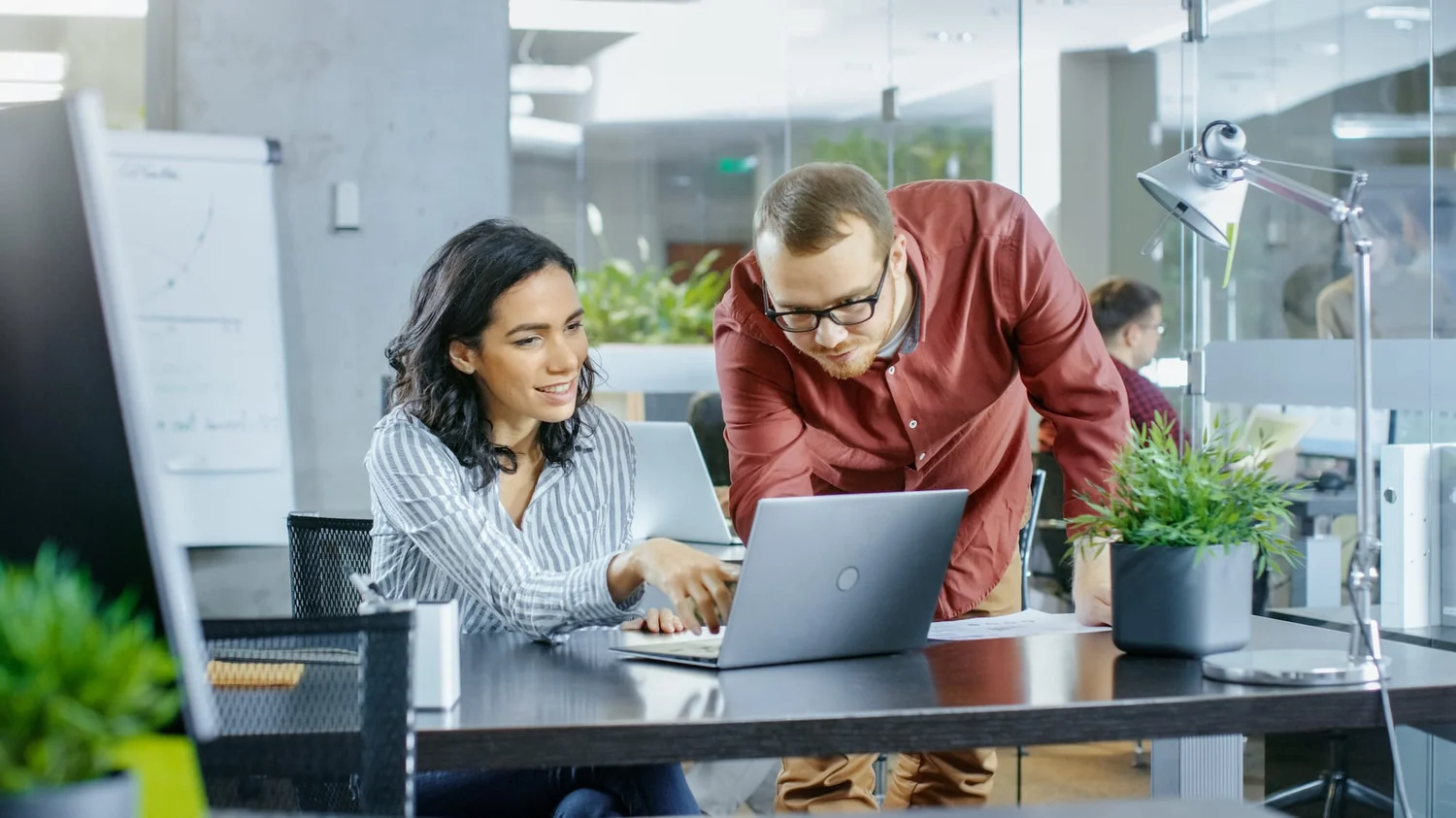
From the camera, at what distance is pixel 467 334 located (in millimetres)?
2037

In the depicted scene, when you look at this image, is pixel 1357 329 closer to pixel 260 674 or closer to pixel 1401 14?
pixel 260 674

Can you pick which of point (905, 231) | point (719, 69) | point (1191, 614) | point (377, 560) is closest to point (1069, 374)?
point (905, 231)

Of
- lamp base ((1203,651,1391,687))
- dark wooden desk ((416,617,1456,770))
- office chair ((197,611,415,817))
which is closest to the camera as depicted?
office chair ((197,611,415,817))

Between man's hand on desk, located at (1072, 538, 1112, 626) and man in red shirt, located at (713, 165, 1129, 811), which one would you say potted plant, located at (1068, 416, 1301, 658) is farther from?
man in red shirt, located at (713, 165, 1129, 811)

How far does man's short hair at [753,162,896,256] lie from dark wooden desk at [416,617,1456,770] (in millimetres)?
568

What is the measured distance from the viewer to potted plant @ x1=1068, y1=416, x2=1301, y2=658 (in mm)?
1611

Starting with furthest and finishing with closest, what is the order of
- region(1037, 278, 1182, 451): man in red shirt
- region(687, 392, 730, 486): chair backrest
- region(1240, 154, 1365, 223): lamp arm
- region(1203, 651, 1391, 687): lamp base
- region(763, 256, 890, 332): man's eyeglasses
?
region(1037, 278, 1182, 451): man in red shirt < region(687, 392, 730, 486): chair backrest < region(763, 256, 890, 332): man's eyeglasses < region(1240, 154, 1365, 223): lamp arm < region(1203, 651, 1391, 687): lamp base

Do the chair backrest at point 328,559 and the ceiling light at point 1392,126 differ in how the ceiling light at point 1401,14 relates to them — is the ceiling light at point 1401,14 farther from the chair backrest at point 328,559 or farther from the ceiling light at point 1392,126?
the chair backrest at point 328,559

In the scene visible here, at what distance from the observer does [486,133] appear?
4281 mm

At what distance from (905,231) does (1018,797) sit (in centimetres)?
181

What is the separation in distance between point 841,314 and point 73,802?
1407 mm

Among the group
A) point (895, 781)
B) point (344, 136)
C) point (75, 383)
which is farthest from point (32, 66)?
point (75, 383)

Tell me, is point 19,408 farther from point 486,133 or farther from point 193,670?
point 486,133

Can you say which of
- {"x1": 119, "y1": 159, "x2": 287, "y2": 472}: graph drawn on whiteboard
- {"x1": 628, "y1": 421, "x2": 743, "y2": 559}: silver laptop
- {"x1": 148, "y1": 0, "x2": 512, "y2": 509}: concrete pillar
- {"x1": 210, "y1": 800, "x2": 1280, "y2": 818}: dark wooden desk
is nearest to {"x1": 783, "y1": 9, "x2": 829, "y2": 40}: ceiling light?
{"x1": 148, "y1": 0, "x2": 512, "y2": 509}: concrete pillar
